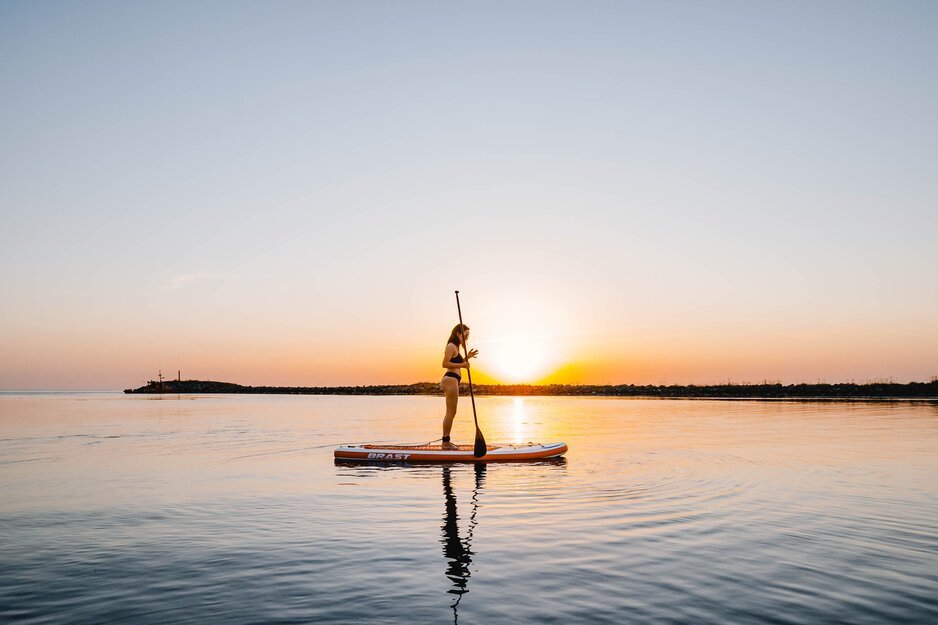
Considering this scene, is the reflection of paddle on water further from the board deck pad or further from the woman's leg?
the woman's leg

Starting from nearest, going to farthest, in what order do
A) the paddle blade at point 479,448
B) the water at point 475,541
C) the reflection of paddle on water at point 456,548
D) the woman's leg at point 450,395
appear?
the water at point 475,541 → the reflection of paddle on water at point 456,548 → the paddle blade at point 479,448 → the woman's leg at point 450,395

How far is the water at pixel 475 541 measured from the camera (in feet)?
22.9

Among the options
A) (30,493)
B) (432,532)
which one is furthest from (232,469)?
(432,532)

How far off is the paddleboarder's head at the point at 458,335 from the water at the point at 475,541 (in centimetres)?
364

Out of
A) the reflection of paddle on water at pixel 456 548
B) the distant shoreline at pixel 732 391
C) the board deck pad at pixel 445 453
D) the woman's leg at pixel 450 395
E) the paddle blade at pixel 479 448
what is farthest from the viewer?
the distant shoreline at pixel 732 391

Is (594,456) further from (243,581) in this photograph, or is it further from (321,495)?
(243,581)

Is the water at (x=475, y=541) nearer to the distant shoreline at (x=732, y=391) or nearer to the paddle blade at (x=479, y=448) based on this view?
the paddle blade at (x=479, y=448)

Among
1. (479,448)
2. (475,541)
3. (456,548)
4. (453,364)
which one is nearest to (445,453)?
(479,448)

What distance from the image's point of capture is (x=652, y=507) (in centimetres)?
1248

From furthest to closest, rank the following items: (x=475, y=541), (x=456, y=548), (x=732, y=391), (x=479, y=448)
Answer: (x=732, y=391)
(x=479, y=448)
(x=475, y=541)
(x=456, y=548)

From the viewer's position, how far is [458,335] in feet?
64.8

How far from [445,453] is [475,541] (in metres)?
9.65

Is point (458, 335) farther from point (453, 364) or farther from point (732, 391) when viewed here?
point (732, 391)

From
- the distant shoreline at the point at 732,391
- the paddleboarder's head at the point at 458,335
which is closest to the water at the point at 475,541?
the paddleboarder's head at the point at 458,335
